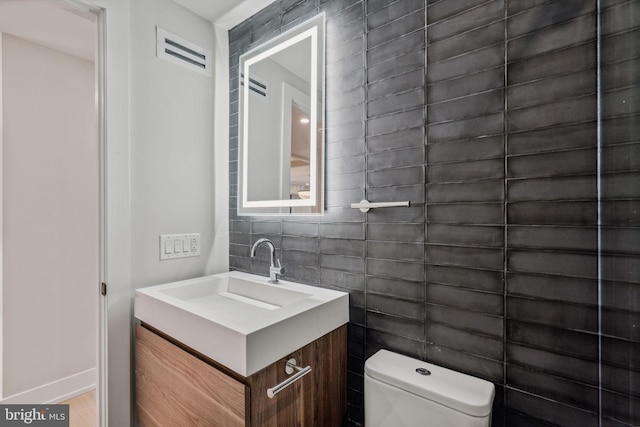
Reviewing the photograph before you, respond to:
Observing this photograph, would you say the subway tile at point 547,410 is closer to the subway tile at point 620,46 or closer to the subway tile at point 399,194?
the subway tile at point 399,194

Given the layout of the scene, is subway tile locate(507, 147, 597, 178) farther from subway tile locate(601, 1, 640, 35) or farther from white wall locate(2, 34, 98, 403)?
white wall locate(2, 34, 98, 403)

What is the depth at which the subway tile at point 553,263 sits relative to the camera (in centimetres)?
80

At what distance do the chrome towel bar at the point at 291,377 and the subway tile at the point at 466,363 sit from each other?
452 millimetres

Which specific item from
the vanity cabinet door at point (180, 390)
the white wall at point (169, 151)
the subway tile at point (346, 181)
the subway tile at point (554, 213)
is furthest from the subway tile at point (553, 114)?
the white wall at point (169, 151)

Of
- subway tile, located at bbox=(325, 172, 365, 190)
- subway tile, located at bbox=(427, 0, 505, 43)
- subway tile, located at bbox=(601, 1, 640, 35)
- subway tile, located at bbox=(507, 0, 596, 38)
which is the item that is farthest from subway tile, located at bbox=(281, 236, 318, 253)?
subway tile, located at bbox=(601, 1, 640, 35)


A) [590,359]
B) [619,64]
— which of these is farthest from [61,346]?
[619,64]

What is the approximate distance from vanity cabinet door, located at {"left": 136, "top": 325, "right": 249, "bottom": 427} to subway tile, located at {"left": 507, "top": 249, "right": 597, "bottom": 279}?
900 millimetres

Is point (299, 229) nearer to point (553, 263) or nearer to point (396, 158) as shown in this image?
point (396, 158)

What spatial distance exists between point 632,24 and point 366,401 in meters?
1.29

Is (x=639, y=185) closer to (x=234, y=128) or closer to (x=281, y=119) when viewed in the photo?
(x=281, y=119)

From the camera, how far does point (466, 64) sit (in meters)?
1.00

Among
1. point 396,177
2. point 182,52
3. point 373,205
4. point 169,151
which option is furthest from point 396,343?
point 182,52

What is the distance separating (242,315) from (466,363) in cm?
89

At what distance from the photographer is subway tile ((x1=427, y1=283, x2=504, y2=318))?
0.94 m
